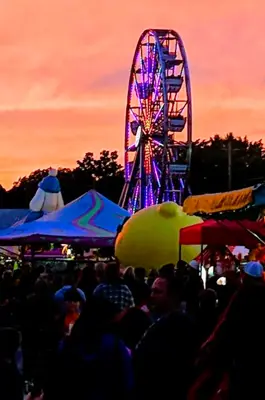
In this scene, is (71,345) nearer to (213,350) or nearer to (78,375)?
(78,375)

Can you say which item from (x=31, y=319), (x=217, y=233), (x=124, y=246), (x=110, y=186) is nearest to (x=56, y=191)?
(x=124, y=246)

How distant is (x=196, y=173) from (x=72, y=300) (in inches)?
3072

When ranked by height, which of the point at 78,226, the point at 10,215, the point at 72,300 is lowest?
the point at 10,215

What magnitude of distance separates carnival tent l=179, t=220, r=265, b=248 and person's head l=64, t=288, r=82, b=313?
4829 mm

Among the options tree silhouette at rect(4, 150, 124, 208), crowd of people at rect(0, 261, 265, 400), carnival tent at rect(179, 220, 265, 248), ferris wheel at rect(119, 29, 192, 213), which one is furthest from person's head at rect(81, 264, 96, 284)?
tree silhouette at rect(4, 150, 124, 208)

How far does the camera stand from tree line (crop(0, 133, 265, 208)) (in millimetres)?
87125

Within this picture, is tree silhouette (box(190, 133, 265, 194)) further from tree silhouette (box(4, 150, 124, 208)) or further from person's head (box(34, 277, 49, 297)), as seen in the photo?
person's head (box(34, 277, 49, 297))

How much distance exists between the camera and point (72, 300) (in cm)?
1101

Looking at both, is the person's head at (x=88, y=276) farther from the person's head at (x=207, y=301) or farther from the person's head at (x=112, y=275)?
the person's head at (x=207, y=301)

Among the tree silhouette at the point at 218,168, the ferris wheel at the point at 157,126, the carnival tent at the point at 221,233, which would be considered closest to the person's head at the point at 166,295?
the carnival tent at the point at 221,233

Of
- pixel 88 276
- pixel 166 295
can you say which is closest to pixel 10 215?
pixel 88 276

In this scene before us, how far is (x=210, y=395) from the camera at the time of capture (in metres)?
6.00

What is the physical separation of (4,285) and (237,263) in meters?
6.64

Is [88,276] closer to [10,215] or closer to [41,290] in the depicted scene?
[41,290]
